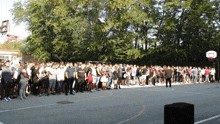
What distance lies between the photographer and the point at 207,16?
108 ft

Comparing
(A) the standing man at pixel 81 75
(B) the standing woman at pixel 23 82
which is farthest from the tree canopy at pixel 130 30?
(B) the standing woman at pixel 23 82

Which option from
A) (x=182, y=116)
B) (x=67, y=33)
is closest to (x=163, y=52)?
(x=67, y=33)

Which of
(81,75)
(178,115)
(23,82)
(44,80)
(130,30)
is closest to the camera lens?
(178,115)

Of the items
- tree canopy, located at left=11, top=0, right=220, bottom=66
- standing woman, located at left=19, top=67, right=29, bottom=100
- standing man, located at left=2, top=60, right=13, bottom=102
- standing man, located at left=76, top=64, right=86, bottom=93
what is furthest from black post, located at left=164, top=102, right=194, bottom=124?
tree canopy, located at left=11, top=0, right=220, bottom=66

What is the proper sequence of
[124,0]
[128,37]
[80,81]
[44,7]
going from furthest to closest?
[44,7], [128,37], [124,0], [80,81]

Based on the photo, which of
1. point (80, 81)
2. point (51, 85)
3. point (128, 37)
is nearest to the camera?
point (51, 85)

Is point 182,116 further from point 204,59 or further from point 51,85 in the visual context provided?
point 204,59

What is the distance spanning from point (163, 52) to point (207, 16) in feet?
26.1

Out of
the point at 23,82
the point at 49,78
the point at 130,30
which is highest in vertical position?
the point at 130,30

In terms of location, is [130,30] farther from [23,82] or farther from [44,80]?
[23,82]

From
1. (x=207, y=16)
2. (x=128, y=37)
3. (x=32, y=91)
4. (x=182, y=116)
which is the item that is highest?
(x=207, y=16)

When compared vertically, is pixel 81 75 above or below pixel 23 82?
above

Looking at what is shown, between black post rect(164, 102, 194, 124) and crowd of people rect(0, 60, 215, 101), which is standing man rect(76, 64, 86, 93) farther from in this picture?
black post rect(164, 102, 194, 124)

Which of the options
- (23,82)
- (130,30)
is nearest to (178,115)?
(23,82)
